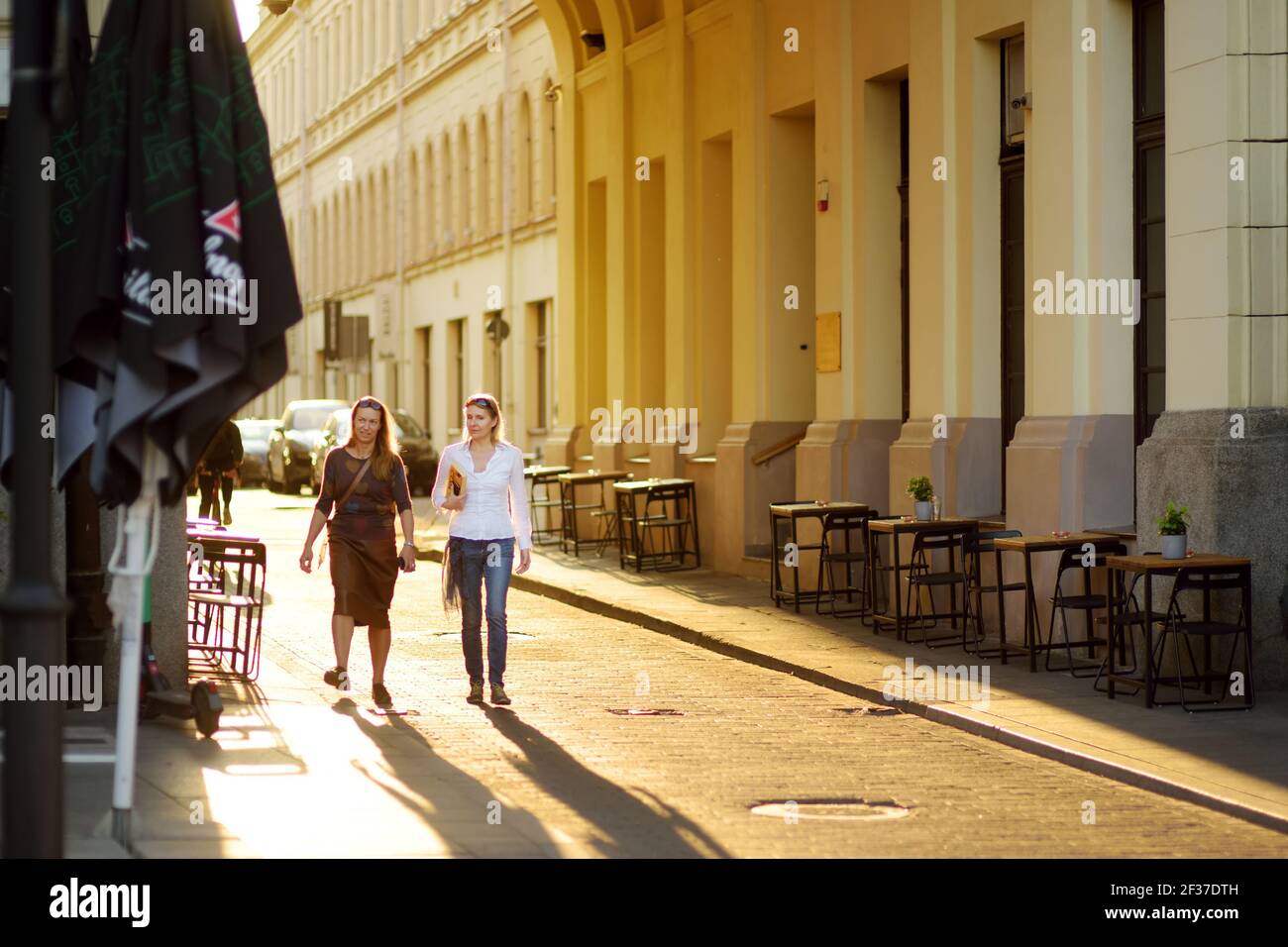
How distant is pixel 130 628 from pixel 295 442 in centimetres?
3269

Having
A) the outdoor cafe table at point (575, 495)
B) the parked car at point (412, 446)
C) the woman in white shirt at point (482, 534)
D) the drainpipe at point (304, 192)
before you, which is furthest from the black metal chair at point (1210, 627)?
the drainpipe at point (304, 192)

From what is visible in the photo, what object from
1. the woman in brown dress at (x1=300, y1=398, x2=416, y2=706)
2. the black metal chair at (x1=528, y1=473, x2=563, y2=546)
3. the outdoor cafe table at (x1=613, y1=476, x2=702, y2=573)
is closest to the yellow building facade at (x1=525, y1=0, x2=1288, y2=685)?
the outdoor cafe table at (x1=613, y1=476, x2=702, y2=573)

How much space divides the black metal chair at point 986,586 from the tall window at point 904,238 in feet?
10.9

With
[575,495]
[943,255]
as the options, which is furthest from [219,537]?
[575,495]

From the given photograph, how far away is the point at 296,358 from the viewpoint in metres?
62.4

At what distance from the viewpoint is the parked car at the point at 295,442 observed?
131 ft

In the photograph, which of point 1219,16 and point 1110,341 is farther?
point 1110,341

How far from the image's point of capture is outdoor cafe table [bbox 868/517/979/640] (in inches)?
609

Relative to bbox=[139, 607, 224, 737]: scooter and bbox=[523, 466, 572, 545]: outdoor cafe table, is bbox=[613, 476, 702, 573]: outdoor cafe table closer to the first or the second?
bbox=[523, 466, 572, 545]: outdoor cafe table

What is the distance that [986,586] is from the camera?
14.9m

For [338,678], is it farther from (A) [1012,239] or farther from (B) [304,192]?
(B) [304,192]
